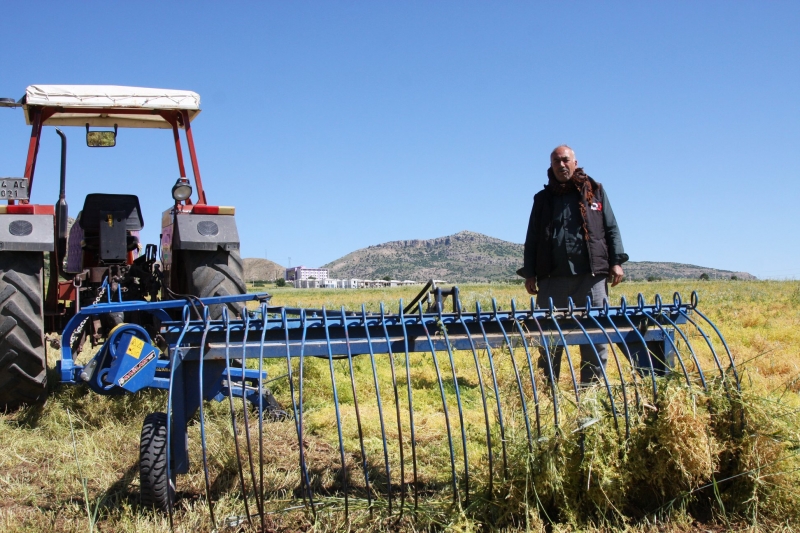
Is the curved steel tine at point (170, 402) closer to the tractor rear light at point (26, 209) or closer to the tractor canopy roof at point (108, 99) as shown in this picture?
the tractor rear light at point (26, 209)

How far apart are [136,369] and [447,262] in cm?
12580

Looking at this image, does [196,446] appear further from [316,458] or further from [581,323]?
[581,323]

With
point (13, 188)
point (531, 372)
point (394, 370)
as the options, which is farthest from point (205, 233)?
point (531, 372)

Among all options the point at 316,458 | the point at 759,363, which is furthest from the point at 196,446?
the point at 759,363

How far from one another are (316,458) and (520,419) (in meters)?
1.49

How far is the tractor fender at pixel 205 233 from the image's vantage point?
5023 millimetres

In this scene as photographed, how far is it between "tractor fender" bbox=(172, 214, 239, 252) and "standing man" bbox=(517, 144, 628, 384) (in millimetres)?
2340

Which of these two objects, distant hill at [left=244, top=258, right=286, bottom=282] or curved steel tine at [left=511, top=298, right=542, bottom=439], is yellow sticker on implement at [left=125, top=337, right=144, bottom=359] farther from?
distant hill at [left=244, top=258, right=286, bottom=282]

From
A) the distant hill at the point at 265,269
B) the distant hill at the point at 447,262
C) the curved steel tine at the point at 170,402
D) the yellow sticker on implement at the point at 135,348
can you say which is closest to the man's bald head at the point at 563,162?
the curved steel tine at the point at 170,402

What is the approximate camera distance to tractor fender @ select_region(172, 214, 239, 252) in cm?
502

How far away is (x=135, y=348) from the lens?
3502 mm

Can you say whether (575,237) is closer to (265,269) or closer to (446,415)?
(446,415)

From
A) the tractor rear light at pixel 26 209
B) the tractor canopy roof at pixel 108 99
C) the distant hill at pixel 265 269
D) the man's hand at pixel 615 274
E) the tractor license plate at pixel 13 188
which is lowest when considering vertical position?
the man's hand at pixel 615 274

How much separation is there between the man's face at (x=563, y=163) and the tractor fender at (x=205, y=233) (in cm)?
244
